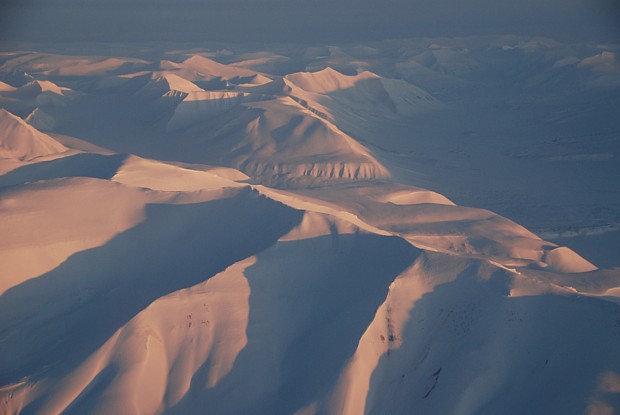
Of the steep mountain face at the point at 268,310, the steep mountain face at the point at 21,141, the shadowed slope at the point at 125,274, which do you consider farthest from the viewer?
the steep mountain face at the point at 21,141

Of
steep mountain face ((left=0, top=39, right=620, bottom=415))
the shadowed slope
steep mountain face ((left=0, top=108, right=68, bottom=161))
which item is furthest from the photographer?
steep mountain face ((left=0, top=108, right=68, bottom=161))

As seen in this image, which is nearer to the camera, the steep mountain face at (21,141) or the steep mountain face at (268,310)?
the steep mountain face at (268,310)

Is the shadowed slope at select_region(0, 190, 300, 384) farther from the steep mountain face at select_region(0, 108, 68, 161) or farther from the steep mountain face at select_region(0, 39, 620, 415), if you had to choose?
the steep mountain face at select_region(0, 108, 68, 161)

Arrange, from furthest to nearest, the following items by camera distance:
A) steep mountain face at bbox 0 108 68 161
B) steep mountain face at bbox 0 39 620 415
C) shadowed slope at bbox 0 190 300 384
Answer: steep mountain face at bbox 0 108 68 161, shadowed slope at bbox 0 190 300 384, steep mountain face at bbox 0 39 620 415

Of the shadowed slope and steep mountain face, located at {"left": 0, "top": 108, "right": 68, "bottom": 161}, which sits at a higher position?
the shadowed slope

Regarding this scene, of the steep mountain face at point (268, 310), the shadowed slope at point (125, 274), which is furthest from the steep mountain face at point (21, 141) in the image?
the shadowed slope at point (125, 274)

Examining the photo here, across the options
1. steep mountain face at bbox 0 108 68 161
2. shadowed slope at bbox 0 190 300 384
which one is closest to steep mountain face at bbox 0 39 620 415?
shadowed slope at bbox 0 190 300 384

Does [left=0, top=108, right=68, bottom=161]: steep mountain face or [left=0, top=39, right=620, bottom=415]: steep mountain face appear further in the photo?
[left=0, top=108, right=68, bottom=161]: steep mountain face

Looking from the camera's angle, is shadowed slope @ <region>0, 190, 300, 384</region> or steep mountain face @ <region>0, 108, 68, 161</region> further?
steep mountain face @ <region>0, 108, 68, 161</region>

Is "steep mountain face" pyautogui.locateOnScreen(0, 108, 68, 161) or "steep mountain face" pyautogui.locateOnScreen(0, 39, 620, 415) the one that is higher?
"steep mountain face" pyautogui.locateOnScreen(0, 39, 620, 415)

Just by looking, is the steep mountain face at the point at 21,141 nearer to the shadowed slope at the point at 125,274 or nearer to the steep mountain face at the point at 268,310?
the steep mountain face at the point at 268,310

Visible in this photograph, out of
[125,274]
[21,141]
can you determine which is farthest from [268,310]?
[21,141]

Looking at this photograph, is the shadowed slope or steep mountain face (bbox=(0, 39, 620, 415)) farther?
the shadowed slope

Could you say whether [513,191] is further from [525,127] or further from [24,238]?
[24,238]
